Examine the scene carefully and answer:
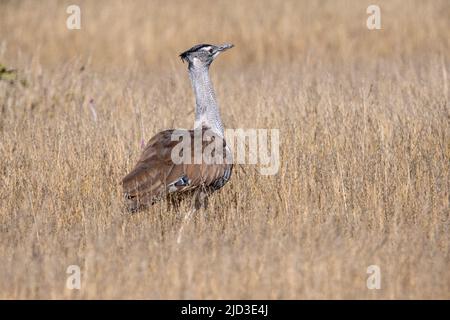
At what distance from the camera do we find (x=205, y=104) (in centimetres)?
508

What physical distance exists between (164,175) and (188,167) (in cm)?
15

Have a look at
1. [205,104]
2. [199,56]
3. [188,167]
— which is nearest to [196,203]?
[188,167]

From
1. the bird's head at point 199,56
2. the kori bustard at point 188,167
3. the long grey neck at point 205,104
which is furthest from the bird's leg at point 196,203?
the bird's head at point 199,56

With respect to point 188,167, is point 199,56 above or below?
above

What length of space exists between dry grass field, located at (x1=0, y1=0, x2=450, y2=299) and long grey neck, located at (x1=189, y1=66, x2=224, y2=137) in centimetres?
47

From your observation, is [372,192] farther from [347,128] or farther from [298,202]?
[347,128]

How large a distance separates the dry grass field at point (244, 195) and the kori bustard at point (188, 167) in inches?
8.2

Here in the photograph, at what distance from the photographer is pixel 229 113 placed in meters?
6.91

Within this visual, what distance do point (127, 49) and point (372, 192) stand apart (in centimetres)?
696

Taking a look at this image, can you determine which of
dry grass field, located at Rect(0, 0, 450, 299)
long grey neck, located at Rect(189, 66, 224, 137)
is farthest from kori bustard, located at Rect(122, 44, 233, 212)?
dry grass field, located at Rect(0, 0, 450, 299)

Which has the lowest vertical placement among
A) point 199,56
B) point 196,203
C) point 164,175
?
point 196,203

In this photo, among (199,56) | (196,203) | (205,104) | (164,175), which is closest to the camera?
(164,175)

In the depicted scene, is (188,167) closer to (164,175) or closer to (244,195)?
(164,175)
